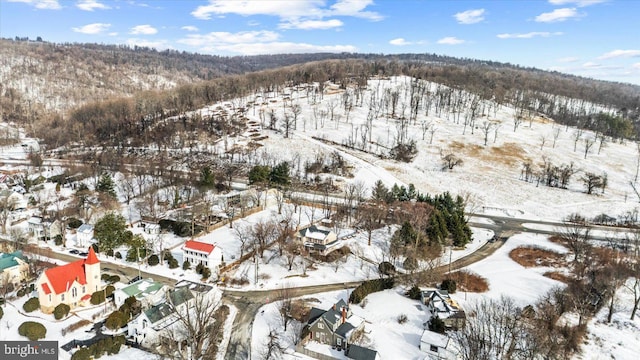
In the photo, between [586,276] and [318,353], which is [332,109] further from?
[318,353]

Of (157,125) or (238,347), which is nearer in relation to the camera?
(238,347)

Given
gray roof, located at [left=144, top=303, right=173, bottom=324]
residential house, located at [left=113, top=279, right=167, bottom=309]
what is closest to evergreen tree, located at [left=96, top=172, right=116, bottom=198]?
residential house, located at [left=113, top=279, right=167, bottom=309]

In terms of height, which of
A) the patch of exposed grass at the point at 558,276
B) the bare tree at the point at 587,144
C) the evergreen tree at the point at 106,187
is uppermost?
the bare tree at the point at 587,144

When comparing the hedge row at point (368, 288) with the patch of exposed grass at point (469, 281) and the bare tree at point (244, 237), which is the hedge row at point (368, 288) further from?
the bare tree at point (244, 237)

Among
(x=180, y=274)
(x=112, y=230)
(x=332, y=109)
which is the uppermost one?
(x=332, y=109)

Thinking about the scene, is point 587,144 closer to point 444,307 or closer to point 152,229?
point 444,307

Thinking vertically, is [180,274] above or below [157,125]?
below

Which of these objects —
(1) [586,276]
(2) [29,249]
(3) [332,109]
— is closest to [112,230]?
(2) [29,249]

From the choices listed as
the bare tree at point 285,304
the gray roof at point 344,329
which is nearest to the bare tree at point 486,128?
the bare tree at point 285,304
